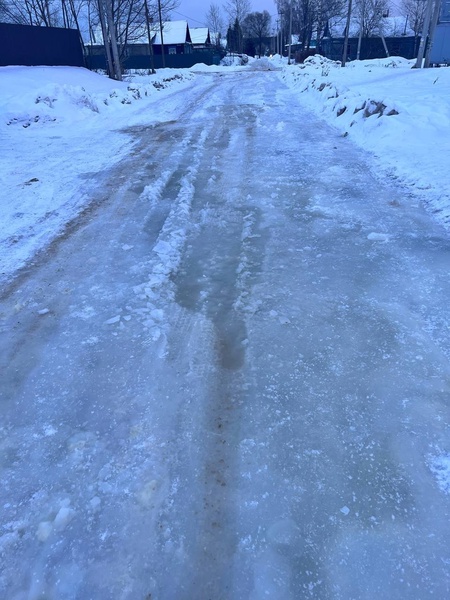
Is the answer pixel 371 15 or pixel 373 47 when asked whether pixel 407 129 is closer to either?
pixel 373 47

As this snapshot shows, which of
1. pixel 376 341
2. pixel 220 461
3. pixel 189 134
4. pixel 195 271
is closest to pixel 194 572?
pixel 220 461

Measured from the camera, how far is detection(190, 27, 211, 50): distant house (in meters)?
73.4

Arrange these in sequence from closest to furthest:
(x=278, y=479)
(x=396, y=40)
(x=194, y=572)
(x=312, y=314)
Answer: (x=194, y=572)
(x=278, y=479)
(x=312, y=314)
(x=396, y=40)

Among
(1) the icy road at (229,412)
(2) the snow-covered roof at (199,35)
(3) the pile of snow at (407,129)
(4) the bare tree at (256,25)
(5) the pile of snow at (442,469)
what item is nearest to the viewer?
(1) the icy road at (229,412)

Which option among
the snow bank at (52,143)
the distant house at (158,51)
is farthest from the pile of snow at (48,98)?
the distant house at (158,51)

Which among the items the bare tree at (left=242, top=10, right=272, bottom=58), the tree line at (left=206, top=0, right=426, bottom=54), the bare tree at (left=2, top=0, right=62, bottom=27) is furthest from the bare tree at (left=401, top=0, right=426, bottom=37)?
the bare tree at (left=2, top=0, right=62, bottom=27)

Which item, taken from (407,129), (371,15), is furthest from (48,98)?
(371,15)

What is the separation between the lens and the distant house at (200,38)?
73.4 meters

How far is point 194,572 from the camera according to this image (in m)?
1.92

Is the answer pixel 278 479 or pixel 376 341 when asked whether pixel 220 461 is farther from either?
pixel 376 341

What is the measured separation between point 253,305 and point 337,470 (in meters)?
1.67

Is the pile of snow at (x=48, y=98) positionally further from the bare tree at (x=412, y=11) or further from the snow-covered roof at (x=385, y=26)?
the bare tree at (x=412, y=11)

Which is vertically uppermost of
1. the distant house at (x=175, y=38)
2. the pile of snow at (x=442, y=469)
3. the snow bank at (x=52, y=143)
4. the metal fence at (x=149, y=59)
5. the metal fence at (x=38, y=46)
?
the distant house at (x=175, y=38)

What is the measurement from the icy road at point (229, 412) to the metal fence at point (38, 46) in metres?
19.0
